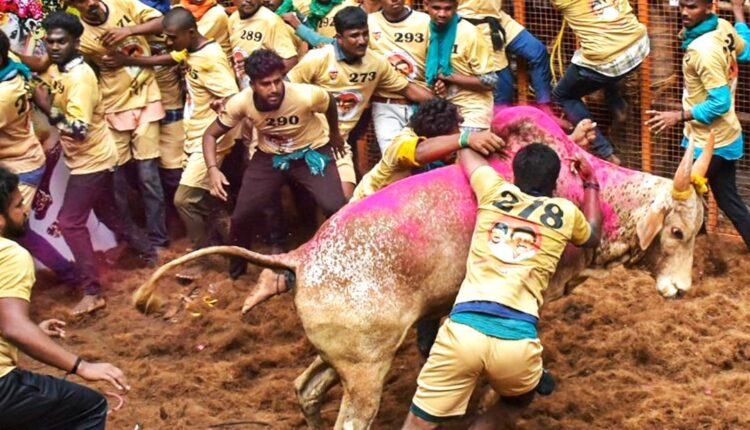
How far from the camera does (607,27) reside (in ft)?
31.1

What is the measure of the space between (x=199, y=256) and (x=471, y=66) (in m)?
3.44

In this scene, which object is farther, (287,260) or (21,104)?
(21,104)

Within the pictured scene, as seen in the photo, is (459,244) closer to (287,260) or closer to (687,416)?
(287,260)

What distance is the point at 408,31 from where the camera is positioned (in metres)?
9.37

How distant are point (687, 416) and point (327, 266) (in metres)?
2.35

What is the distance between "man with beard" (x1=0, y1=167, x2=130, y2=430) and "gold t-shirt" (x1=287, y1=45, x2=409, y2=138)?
335cm

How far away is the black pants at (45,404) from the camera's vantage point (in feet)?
19.4

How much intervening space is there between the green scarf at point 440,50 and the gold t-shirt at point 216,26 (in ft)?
6.05

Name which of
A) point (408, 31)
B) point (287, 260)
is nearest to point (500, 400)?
point (287, 260)

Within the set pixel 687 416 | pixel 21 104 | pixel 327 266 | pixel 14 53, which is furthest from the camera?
pixel 14 53

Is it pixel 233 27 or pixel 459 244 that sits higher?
pixel 459 244

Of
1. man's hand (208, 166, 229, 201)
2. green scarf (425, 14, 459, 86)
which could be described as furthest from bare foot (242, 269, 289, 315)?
green scarf (425, 14, 459, 86)

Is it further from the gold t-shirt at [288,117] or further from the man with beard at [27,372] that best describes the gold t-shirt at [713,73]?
the man with beard at [27,372]

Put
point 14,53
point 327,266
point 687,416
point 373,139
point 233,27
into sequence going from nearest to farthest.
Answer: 1. point 327,266
2. point 687,416
3. point 14,53
4. point 233,27
5. point 373,139
